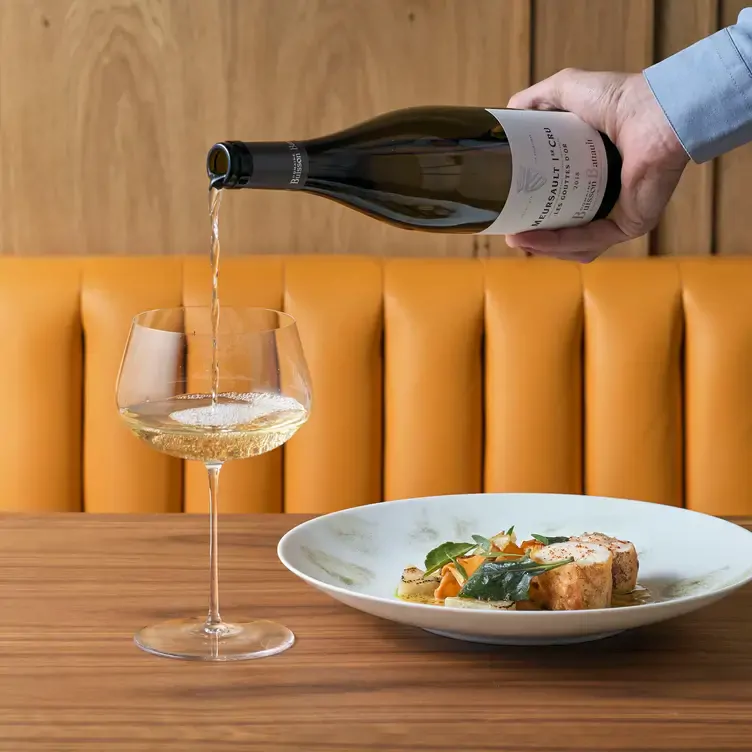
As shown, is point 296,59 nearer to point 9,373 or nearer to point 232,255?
point 232,255

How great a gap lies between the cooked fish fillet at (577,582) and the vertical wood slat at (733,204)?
1.23 m

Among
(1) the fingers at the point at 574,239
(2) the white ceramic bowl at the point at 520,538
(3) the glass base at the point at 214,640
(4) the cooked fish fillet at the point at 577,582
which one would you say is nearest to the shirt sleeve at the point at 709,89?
(1) the fingers at the point at 574,239

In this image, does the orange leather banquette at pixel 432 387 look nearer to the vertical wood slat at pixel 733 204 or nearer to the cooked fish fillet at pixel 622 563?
the vertical wood slat at pixel 733 204

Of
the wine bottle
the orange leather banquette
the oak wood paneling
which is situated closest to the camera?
the wine bottle

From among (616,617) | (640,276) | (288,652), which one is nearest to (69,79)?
(640,276)

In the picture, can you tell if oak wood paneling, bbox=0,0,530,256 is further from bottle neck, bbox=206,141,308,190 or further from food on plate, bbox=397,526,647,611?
food on plate, bbox=397,526,647,611

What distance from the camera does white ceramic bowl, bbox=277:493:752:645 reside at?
68 cm

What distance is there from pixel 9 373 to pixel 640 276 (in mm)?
940

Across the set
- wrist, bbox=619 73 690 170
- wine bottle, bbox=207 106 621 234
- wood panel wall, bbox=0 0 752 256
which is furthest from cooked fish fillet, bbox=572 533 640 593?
wood panel wall, bbox=0 0 752 256

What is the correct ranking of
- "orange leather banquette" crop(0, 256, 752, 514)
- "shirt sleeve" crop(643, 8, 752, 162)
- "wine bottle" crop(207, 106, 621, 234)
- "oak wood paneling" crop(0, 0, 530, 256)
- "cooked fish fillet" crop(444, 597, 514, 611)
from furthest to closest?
"oak wood paneling" crop(0, 0, 530, 256) < "orange leather banquette" crop(0, 256, 752, 514) < "shirt sleeve" crop(643, 8, 752, 162) < "wine bottle" crop(207, 106, 621, 234) < "cooked fish fillet" crop(444, 597, 514, 611)

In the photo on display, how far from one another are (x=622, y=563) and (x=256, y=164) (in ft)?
1.40

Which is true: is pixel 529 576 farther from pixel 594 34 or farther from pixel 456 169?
pixel 594 34

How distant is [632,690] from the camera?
674mm

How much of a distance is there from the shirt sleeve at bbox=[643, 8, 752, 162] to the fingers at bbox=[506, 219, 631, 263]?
129 mm
